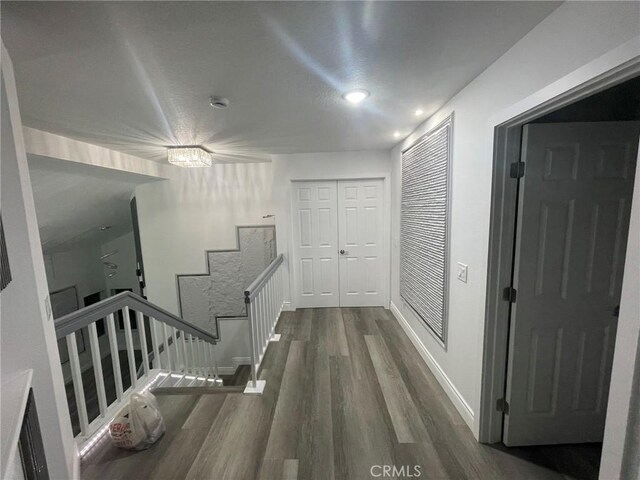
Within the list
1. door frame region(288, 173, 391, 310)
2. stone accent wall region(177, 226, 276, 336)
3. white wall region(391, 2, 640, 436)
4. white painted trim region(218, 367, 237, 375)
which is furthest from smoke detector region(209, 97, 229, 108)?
white painted trim region(218, 367, 237, 375)

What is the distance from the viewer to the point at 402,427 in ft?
5.48

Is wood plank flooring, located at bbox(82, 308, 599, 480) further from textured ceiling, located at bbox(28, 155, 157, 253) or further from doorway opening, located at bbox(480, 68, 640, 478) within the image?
textured ceiling, located at bbox(28, 155, 157, 253)

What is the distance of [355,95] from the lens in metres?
1.67

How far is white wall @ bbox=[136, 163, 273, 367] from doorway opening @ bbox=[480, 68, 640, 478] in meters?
3.22

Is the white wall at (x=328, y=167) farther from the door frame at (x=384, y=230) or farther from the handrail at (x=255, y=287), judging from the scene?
the handrail at (x=255, y=287)

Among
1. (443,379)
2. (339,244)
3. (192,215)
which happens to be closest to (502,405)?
(443,379)

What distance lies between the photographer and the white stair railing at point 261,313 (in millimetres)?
2029

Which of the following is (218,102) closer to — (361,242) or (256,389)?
(256,389)

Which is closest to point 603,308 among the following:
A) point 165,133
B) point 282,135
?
point 282,135

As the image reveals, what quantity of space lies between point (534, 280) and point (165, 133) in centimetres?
306

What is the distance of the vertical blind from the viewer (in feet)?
6.50

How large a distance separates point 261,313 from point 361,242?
179cm

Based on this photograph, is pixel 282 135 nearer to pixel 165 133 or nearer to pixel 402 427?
pixel 165 133

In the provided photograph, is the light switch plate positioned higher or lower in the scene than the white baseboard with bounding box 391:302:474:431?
higher
